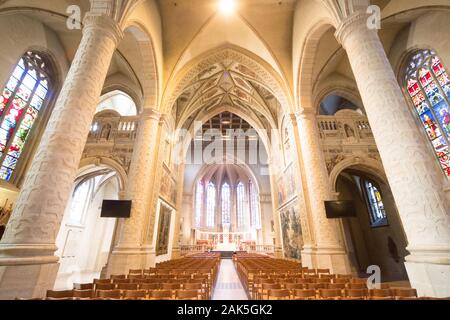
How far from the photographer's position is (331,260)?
255 inches

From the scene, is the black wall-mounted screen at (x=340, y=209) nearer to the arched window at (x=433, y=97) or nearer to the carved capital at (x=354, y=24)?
the arched window at (x=433, y=97)

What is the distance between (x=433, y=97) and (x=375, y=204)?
6.07m

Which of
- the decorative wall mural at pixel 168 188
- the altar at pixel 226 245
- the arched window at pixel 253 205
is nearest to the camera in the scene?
the decorative wall mural at pixel 168 188

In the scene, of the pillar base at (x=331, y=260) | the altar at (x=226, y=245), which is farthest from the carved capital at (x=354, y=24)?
the altar at (x=226, y=245)

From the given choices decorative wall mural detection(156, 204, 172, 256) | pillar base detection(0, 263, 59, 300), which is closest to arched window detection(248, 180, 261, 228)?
decorative wall mural detection(156, 204, 172, 256)

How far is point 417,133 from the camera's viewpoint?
3.45m

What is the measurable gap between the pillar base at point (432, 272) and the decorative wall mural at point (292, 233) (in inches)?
244

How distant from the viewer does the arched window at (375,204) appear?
1040 cm

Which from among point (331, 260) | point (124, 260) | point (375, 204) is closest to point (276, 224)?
point (375, 204)

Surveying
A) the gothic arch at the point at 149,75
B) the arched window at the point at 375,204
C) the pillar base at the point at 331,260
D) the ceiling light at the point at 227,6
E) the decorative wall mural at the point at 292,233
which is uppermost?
the ceiling light at the point at 227,6

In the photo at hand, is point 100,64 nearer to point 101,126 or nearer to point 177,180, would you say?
point 101,126

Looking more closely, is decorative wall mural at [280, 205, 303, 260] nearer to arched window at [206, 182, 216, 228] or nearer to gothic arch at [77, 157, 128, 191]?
gothic arch at [77, 157, 128, 191]

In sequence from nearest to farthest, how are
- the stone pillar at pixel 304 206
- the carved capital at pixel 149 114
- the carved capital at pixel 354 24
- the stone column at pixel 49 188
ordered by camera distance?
the stone column at pixel 49 188
the carved capital at pixel 354 24
the stone pillar at pixel 304 206
the carved capital at pixel 149 114
